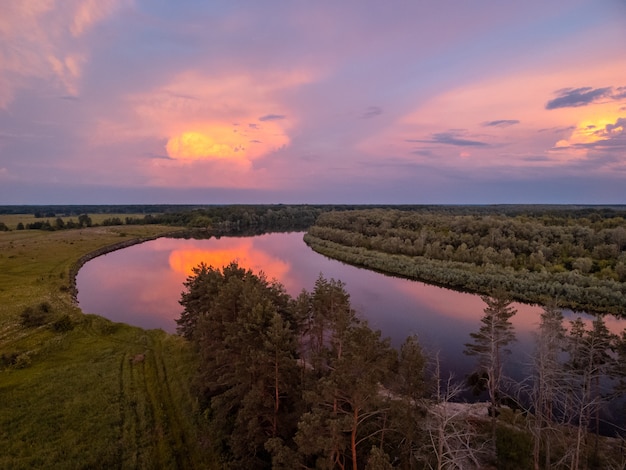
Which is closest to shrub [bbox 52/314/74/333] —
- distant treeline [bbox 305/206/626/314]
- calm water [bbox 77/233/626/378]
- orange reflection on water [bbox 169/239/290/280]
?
calm water [bbox 77/233/626/378]

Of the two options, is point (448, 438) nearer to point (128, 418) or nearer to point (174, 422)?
point (174, 422)

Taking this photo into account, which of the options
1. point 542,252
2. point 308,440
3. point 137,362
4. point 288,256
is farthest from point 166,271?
point 542,252

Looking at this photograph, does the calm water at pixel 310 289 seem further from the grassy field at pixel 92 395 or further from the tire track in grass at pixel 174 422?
the tire track in grass at pixel 174 422

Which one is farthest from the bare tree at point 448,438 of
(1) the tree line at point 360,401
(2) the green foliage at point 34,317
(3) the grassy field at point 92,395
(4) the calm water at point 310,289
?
(2) the green foliage at point 34,317

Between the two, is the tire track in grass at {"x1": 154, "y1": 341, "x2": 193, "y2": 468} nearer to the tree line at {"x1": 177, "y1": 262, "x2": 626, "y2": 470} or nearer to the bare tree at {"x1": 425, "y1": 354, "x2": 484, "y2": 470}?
the tree line at {"x1": 177, "y1": 262, "x2": 626, "y2": 470}

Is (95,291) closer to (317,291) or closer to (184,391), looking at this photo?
(184,391)

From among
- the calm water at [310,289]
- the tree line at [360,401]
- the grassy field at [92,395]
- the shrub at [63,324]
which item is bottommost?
the calm water at [310,289]

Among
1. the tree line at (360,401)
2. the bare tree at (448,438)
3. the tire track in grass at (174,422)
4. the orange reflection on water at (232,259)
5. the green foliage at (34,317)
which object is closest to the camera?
the bare tree at (448,438)
